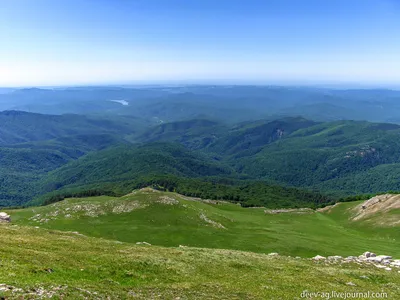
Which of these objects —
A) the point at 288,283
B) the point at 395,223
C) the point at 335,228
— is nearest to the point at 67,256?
the point at 288,283

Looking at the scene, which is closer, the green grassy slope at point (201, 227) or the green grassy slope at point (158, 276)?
the green grassy slope at point (158, 276)

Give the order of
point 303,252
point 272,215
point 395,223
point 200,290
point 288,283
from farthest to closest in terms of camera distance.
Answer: point 272,215, point 395,223, point 303,252, point 288,283, point 200,290

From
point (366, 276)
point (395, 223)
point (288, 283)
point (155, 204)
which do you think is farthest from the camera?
point (155, 204)

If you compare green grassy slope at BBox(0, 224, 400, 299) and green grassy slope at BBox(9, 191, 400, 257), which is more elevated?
green grassy slope at BBox(0, 224, 400, 299)

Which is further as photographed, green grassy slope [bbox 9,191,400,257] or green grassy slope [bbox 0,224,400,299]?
green grassy slope [bbox 9,191,400,257]

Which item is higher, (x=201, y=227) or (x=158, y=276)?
(x=158, y=276)

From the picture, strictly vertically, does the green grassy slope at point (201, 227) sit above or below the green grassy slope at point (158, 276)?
below

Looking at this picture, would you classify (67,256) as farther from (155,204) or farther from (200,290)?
(155,204)

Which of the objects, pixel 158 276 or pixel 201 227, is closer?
pixel 158 276
